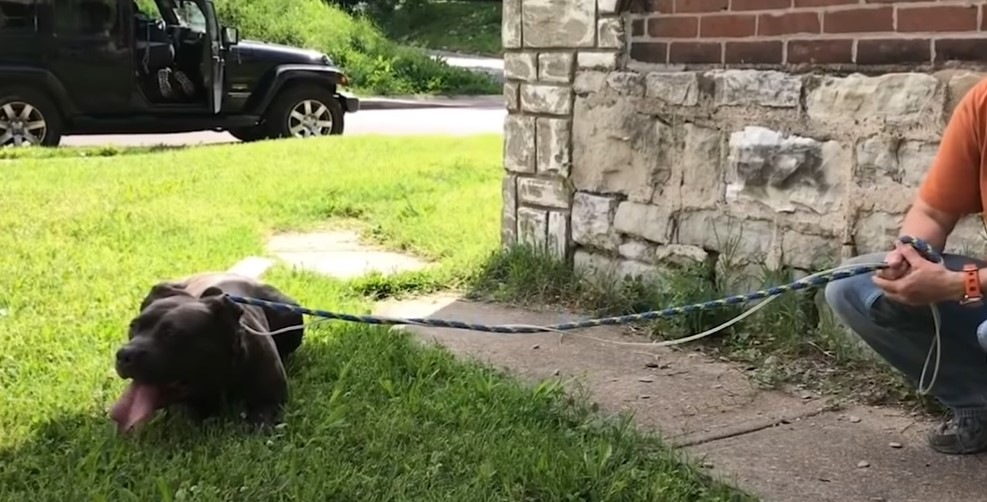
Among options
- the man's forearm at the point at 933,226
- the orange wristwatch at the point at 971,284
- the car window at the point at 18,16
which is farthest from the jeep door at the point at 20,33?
the orange wristwatch at the point at 971,284

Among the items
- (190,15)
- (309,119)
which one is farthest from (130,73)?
(309,119)

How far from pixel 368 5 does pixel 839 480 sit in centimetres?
2969

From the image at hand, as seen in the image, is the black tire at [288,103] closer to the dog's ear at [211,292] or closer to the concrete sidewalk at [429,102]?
the concrete sidewalk at [429,102]

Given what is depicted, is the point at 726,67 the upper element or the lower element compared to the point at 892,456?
upper

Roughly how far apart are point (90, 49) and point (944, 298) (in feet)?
30.1

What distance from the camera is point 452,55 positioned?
2733 centimetres

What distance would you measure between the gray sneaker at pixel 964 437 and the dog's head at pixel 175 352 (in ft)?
6.26

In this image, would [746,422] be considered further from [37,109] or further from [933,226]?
[37,109]

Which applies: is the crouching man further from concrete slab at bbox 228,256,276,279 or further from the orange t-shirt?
concrete slab at bbox 228,256,276,279

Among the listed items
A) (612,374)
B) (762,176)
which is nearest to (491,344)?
(612,374)

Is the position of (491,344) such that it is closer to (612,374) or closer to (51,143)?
(612,374)

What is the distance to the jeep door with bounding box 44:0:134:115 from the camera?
34.1 feet

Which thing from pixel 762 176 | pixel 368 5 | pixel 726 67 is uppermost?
pixel 368 5

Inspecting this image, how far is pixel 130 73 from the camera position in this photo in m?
10.6
